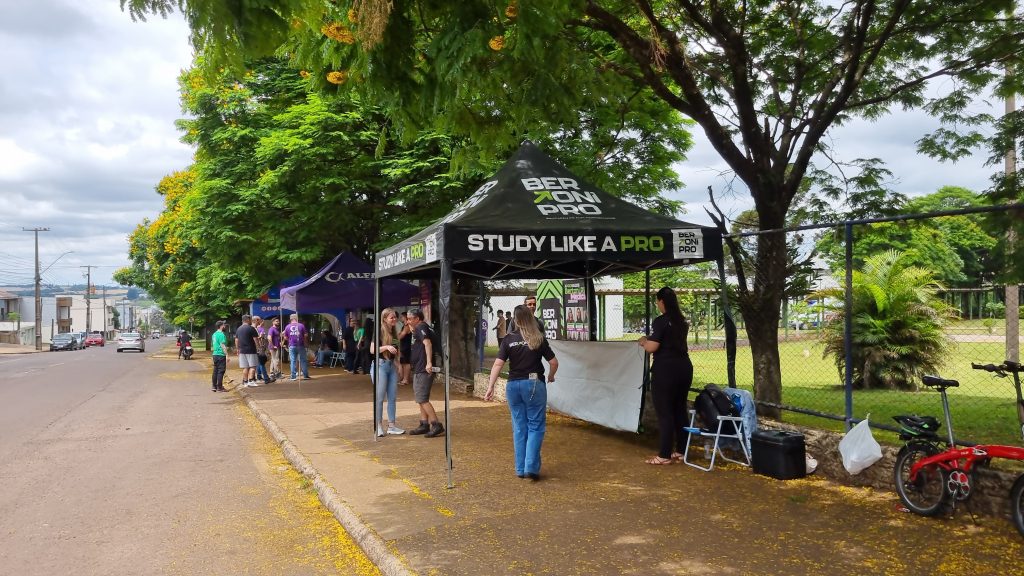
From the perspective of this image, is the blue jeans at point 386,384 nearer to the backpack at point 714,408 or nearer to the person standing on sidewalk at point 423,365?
the person standing on sidewalk at point 423,365

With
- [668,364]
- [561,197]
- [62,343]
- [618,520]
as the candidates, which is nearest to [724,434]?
[668,364]

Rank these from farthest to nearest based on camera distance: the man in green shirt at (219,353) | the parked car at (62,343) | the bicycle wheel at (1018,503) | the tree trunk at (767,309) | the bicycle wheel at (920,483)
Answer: the parked car at (62,343), the man in green shirt at (219,353), the tree trunk at (767,309), the bicycle wheel at (920,483), the bicycle wheel at (1018,503)

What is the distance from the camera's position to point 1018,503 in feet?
17.9

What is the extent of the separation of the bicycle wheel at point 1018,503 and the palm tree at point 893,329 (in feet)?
30.5

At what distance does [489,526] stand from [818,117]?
21.9 ft

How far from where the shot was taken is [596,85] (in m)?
8.61

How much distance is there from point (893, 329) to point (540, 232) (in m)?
10.4

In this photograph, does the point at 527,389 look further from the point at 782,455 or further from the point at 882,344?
the point at 882,344

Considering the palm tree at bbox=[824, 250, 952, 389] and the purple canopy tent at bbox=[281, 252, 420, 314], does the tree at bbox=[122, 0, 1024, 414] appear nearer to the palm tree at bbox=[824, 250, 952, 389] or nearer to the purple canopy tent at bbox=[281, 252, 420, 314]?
the palm tree at bbox=[824, 250, 952, 389]

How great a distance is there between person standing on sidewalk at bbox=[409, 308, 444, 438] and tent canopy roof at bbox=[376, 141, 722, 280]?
3.18 ft

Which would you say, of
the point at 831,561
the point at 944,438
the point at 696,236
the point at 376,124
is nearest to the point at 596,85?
the point at 696,236

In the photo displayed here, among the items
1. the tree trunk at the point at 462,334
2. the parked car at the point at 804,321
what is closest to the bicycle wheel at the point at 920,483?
the parked car at the point at 804,321

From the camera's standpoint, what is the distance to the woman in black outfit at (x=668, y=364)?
819cm

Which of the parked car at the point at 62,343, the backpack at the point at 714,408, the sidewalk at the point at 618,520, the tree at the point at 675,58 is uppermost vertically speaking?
the tree at the point at 675,58
